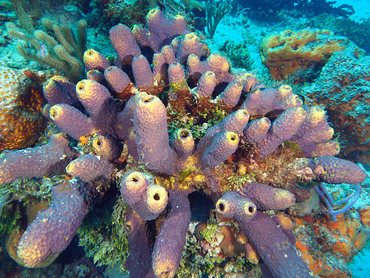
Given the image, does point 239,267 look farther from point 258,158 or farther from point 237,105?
point 237,105

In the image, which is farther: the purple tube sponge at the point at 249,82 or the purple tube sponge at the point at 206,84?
the purple tube sponge at the point at 249,82

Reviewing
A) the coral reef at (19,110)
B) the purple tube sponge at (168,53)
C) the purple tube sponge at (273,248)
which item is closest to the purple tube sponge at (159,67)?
the purple tube sponge at (168,53)

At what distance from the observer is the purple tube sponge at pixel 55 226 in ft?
4.36

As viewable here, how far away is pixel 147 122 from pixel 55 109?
3.37ft

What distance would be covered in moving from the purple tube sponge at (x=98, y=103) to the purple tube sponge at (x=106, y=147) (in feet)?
0.57

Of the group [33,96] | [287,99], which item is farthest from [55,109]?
[287,99]

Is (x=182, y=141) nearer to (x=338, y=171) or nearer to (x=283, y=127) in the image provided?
(x=283, y=127)

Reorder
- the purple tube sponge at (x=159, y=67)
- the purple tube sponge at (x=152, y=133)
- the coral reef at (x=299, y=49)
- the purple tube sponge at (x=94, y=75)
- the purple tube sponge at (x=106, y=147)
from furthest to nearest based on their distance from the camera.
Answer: the coral reef at (x=299, y=49) < the purple tube sponge at (x=159, y=67) < the purple tube sponge at (x=94, y=75) < the purple tube sponge at (x=106, y=147) < the purple tube sponge at (x=152, y=133)

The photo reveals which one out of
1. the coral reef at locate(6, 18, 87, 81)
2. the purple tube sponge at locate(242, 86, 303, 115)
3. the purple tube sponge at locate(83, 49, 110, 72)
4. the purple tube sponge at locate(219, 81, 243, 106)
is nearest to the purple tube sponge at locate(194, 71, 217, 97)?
the purple tube sponge at locate(219, 81, 243, 106)

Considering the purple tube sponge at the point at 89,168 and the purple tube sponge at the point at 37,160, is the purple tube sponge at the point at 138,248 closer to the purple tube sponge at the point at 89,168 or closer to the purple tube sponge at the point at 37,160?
the purple tube sponge at the point at 89,168

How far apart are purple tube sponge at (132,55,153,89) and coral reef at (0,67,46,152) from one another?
1677 millimetres

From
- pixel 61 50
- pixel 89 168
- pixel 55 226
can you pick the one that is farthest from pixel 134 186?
pixel 61 50

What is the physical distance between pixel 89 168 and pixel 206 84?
60.2 inches

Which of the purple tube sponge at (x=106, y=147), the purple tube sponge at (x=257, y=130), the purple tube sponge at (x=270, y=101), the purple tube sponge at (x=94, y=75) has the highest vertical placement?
the purple tube sponge at (x=270, y=101)
